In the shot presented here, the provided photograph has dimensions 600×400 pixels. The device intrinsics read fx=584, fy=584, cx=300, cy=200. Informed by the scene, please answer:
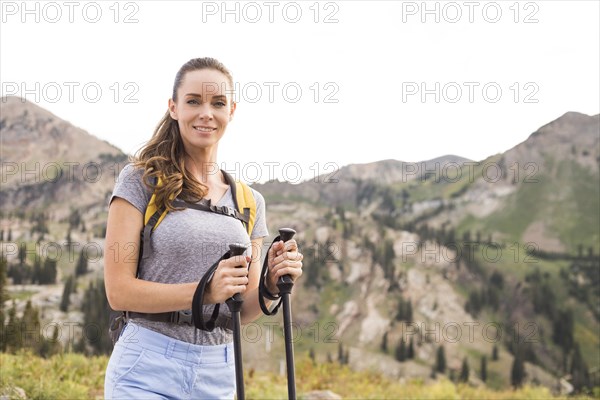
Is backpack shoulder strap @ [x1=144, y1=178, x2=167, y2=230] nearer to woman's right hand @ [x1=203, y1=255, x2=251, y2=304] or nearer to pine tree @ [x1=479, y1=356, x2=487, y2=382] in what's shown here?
woman's right hand @ [x1=203, y1=255, x2=251, y2=304]

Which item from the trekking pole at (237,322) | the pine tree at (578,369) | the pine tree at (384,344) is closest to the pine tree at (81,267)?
the pine tree at (384,344)

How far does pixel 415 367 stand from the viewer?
158250 mm

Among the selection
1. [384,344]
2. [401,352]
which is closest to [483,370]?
[401,352]

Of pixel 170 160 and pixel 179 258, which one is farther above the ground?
pixel 170 160

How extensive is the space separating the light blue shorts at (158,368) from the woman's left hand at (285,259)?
0.48 meters

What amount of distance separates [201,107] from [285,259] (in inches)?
34.9

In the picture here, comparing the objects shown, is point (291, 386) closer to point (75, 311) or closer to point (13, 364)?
point (13, 364)

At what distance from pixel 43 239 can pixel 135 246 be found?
213301 mm

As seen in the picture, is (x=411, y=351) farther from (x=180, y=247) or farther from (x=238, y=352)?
(x=180, y=247)

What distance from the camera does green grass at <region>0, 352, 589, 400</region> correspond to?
855 cm

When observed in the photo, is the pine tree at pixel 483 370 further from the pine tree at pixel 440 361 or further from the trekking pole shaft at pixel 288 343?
the trekking pole shaft at pixel 288 343

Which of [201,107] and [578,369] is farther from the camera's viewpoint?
[578,369]

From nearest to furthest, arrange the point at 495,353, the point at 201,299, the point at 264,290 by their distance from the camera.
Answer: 1. the point at 201,299
2. the point at 264,290
3. the point at 495,353

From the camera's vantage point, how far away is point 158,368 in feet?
8.52
